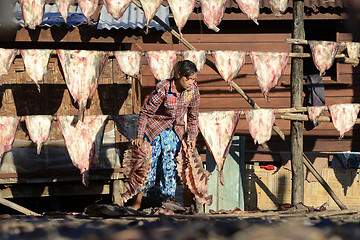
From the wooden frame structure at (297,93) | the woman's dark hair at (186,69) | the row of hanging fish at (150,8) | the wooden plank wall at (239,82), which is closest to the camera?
the woman's dark hair at (186,69)

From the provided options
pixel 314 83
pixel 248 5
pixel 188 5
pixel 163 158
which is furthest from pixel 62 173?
pixel 314 83

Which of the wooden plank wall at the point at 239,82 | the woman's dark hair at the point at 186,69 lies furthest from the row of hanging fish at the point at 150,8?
the wooden plank wall at the point at 239,82

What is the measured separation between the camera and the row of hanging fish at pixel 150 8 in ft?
18.1

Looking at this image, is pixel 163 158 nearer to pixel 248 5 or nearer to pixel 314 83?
pixel 248 5

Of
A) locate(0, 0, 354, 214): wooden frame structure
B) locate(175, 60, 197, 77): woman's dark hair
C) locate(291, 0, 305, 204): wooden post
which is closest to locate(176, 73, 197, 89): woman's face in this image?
locate(175, 60, 197, 77): woman's dark hair

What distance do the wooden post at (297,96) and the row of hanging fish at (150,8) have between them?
314 millimetres

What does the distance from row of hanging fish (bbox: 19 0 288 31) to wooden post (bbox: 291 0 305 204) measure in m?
0.31

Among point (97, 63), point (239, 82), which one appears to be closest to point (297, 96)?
point (239, 82)

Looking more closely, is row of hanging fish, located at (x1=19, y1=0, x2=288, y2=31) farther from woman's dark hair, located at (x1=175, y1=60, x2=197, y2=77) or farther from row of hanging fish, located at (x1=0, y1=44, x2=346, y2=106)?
woman's dark hair, located at (x1=175, y1=60, x2=197, y2=77)

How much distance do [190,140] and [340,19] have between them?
173 inches

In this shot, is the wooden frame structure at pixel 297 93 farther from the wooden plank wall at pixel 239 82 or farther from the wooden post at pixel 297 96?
the wooden plank wall at pixel 239 82

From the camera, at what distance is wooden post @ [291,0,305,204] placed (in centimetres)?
604

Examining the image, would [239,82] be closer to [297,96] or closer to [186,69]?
[297,96]

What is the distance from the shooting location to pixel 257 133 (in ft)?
19.3
